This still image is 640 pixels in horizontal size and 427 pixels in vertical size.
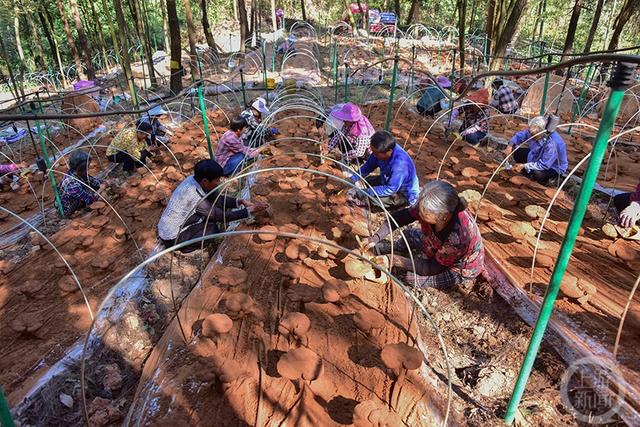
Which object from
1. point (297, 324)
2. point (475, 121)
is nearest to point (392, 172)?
point (297, 324)

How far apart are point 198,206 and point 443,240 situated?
2506 mm

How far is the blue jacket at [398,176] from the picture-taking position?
174 inches

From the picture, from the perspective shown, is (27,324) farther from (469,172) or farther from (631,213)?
(631,213)

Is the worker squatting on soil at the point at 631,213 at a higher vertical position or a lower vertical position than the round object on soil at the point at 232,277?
higher

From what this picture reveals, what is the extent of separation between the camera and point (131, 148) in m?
6.43

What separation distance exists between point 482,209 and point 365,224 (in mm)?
1454

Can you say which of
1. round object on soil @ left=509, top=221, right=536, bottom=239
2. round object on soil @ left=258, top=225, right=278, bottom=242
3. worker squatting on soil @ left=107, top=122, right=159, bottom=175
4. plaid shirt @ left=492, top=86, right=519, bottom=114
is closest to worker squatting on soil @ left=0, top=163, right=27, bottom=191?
worker squatting on soil @ left=107, top=122, right=159, bottom=175

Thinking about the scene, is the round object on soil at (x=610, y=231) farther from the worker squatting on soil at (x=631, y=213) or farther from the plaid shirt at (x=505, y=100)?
the plaid shirt at (x=505, y=100)

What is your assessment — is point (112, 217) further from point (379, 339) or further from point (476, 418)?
point (476, 418)

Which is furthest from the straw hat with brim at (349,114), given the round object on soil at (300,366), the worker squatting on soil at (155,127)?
the round object on soil at (300,366)

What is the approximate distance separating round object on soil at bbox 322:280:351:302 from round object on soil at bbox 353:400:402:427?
1019mm

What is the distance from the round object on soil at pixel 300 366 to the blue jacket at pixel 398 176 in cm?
239

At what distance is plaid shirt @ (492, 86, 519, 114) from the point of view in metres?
7.71

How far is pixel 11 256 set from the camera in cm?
476
